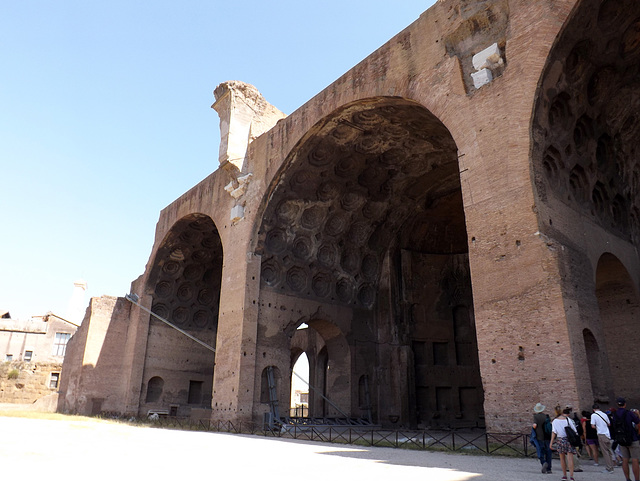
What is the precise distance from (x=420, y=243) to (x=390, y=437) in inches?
396

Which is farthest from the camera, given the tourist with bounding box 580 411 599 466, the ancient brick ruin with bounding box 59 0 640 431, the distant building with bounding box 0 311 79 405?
the distant building with bounding box 0 311 79 405

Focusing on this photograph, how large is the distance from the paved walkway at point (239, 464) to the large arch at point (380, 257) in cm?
762

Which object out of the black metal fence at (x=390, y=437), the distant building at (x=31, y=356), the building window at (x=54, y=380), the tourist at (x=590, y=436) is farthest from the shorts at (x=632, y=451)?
the building window at (x=54, y=380)

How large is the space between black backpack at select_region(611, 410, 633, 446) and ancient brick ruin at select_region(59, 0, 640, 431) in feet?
5.71

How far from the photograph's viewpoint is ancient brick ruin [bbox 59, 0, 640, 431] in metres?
8.98

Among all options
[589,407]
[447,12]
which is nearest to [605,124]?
[447,12]

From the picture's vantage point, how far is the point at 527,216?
29.0 feet

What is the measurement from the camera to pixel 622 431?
579cm

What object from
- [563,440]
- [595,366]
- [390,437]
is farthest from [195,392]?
[563,440]

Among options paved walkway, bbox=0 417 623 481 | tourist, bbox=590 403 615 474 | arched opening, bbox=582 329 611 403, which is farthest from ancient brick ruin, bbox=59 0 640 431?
paved walkway, bbox=0 417 623 481

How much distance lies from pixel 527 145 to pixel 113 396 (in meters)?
19.9

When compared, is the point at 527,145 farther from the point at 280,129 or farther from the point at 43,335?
the point at 43,335

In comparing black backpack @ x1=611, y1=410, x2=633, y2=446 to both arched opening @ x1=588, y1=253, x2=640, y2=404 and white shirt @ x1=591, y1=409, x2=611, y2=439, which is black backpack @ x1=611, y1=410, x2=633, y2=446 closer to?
white shirt @ x1=591, y1=409, x2=611, y2=439

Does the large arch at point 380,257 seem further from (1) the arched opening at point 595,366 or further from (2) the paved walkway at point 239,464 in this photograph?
(2) the paved walkway at point 239,464
